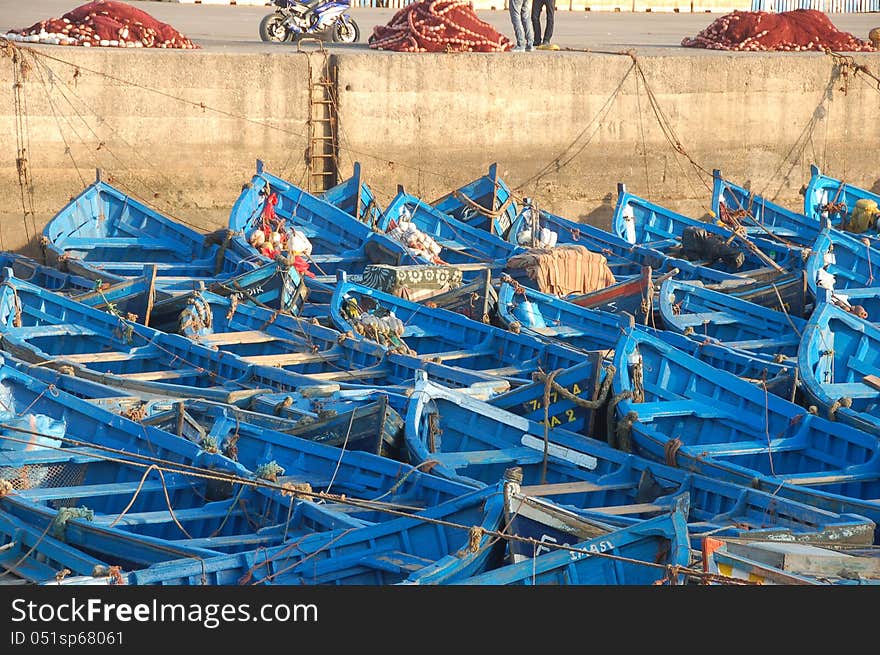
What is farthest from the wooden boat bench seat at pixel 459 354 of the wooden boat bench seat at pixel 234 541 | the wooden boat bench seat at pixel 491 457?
the wooden boat bench seat at pixel 234 541

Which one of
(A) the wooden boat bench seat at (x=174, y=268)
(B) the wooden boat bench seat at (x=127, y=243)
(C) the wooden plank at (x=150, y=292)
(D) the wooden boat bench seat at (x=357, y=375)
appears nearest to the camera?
(D) the wooden boat bench seat at (x=357, y=375)

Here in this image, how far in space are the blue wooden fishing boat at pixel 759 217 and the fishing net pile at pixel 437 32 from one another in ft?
16.2

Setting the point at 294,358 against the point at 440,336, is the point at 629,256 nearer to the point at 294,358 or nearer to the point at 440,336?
the point at 440,336

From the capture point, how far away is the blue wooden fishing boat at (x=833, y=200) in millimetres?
24969

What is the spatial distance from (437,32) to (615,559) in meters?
16.8

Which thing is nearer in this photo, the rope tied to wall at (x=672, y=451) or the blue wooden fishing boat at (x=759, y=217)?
the rope tied to wall at (x=672, y=451)

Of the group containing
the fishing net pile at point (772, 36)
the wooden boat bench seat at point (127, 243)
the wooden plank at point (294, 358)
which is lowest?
the wooden plank at point (294, 358)

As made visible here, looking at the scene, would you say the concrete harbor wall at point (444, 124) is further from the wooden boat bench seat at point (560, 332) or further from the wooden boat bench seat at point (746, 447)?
the wooden boat bench seat at point (746, 447)

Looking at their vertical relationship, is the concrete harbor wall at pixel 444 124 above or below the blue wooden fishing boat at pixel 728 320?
above

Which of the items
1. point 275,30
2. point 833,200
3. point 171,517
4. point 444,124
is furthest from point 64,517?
point 275,30

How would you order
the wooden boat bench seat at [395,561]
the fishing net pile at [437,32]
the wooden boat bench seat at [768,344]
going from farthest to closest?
the fishing net pile at [437,32]
the wooden boat bench seat at [768,344]
the wooden boat bench seat at [395,561]

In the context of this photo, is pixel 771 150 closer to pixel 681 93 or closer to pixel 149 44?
pixel 681 93

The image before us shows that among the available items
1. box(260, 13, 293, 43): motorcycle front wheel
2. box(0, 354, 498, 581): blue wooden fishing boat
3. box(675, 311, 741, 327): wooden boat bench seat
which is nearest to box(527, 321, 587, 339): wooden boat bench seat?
box(675, 311, 741, 327): wooden boat bench seat

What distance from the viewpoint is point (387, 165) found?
25.9 metres
